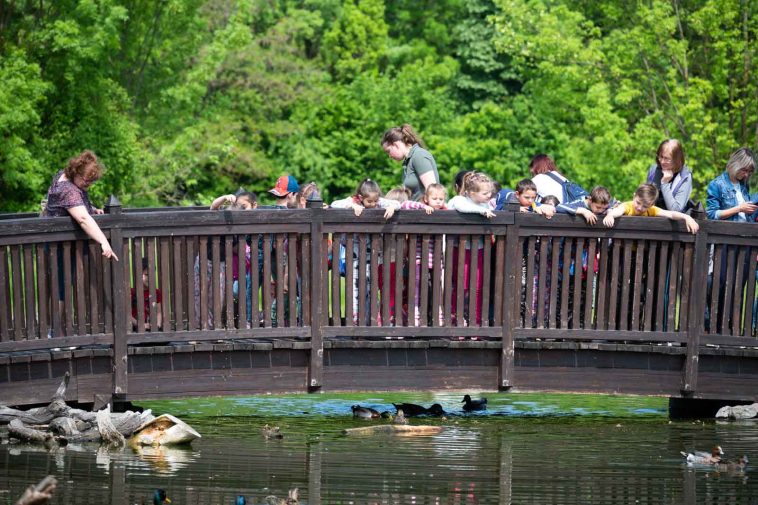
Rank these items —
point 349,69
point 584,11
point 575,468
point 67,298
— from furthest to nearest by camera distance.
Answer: point 349,69
point 584,11
point 67,298
point 575,468

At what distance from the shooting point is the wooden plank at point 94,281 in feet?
43.4

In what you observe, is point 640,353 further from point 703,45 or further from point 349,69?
point 349,69

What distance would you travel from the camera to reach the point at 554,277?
554 inches

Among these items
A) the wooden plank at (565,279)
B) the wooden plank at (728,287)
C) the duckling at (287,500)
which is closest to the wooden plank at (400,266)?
the wooden plank at (565,279)

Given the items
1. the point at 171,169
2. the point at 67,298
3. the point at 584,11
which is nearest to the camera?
the point at 67,298

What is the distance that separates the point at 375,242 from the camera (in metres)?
13.8

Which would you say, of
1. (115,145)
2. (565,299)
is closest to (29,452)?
(565,299)

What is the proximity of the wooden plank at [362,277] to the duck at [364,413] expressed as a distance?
1138mm

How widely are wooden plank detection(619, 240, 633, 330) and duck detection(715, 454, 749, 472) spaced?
215cm

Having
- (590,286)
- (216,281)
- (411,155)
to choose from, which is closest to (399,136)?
(411,155)

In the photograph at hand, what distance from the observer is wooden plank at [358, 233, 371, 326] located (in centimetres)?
1379

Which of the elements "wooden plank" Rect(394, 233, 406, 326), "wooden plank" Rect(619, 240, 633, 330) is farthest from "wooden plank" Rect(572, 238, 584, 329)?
"wooden plank" Rect(394, 233, 406, 326)

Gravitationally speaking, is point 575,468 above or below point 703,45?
below

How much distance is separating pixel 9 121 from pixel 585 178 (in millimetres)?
13343
